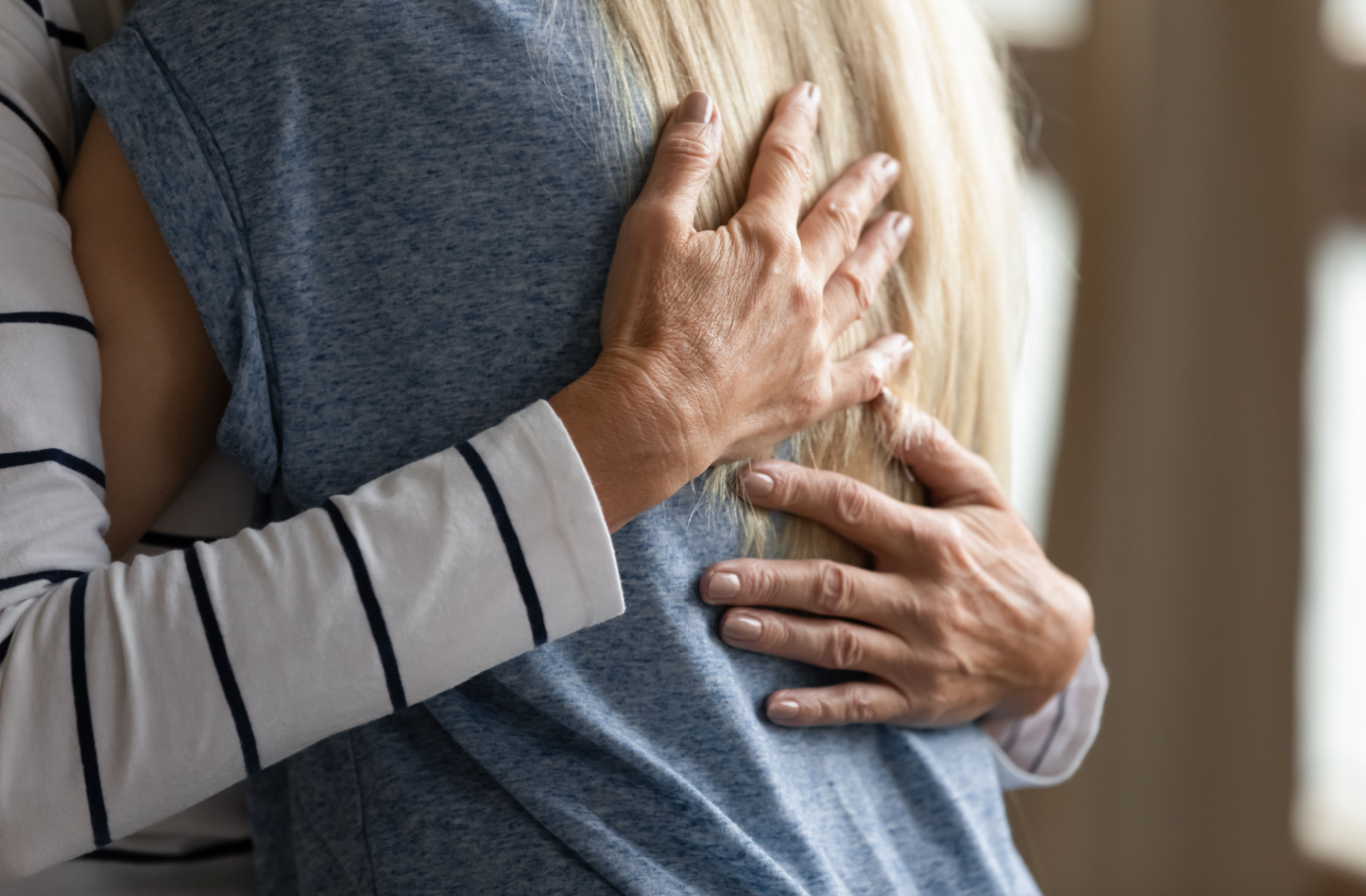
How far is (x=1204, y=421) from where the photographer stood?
179cm

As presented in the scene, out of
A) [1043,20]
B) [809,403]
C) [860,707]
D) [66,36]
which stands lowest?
[860,707]

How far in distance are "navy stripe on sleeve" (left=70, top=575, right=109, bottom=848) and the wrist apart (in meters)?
0.27

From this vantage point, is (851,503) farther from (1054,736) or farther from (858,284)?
(1054,736)

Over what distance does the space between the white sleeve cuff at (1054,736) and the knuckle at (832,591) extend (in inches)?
12.7

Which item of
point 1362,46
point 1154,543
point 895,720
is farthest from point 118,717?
point 1362,46

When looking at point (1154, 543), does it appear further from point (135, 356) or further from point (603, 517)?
point (135, 356)

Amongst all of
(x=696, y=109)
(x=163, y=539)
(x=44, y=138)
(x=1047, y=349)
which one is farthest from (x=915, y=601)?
(x=1047, y=349)

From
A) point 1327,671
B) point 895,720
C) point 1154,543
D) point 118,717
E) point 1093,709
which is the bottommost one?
point 1327,671

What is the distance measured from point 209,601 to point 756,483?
1.11 ft

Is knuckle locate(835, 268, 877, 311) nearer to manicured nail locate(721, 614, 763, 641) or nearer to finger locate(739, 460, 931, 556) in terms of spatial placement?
finger locate(739, 460, 931, 556)

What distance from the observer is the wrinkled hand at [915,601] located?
68cm

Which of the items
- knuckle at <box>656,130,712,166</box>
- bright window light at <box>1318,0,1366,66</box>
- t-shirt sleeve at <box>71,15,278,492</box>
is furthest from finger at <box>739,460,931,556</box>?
bright window light at <box>1318,0,1366,66</box>

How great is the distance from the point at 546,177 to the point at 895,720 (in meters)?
0.46

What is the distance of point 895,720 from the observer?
0.74m
